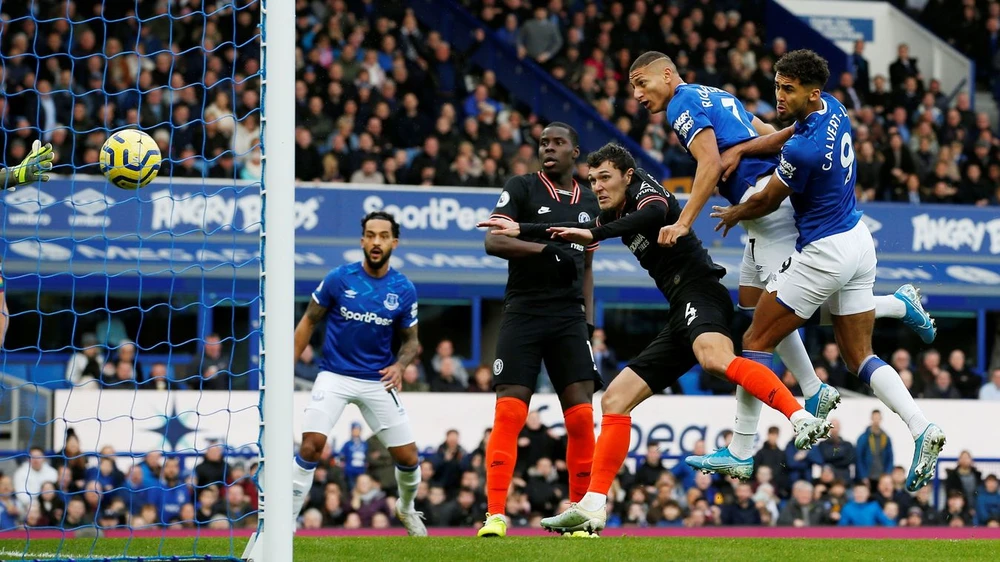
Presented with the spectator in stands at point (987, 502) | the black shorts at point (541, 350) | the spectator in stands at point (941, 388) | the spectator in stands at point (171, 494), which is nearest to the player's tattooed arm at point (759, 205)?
the black shorts at point (541, 350)

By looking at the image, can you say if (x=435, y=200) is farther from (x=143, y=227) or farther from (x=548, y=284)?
(x=548, y=284)

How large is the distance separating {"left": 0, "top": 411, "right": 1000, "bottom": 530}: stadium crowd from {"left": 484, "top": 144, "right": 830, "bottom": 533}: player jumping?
511 cm

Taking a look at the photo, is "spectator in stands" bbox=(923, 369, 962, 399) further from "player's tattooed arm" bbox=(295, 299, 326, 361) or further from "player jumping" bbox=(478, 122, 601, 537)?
"player's tattooed arm" bbox=(295, 299, 326, 361)

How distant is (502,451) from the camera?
818cm

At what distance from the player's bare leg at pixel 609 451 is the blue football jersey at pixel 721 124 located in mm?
1257

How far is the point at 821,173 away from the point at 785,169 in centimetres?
24

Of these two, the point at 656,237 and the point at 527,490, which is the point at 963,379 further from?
the point at 656,237

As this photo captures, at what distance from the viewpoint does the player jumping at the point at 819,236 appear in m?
7.07

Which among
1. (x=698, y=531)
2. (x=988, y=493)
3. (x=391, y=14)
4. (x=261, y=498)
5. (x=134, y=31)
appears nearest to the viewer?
(x=261, y=498)

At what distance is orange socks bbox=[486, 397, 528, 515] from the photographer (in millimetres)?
8148

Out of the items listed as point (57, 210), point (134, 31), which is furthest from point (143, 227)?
point (134, 31)

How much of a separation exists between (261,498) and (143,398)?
24.7ft

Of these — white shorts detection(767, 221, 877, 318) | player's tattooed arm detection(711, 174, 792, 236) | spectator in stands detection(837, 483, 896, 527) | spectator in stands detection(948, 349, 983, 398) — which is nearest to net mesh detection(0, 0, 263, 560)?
player's tattooed arm detection(711, 174, 792, 236)

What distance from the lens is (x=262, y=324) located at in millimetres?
6113
